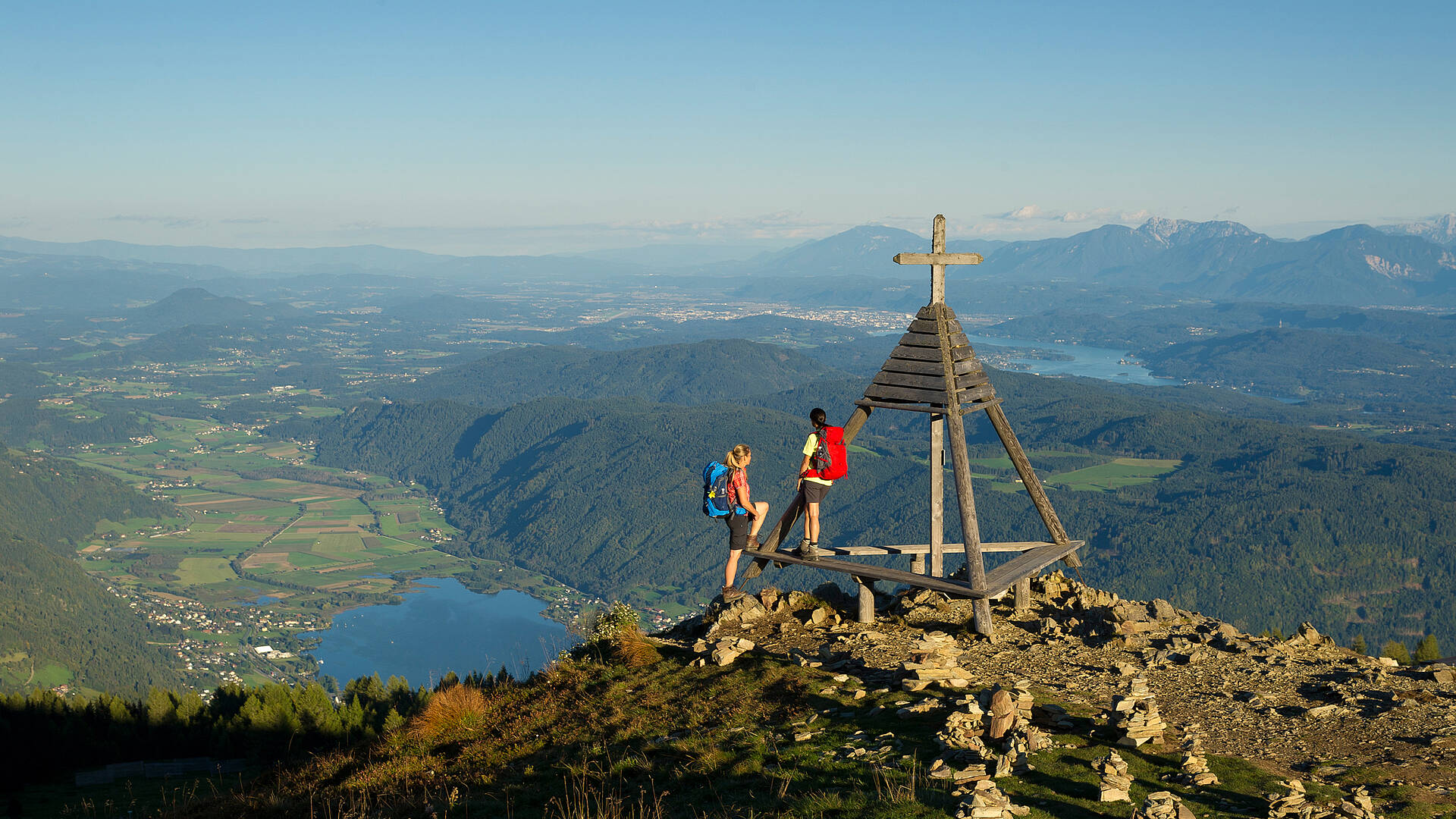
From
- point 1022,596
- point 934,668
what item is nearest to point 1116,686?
point 934,668

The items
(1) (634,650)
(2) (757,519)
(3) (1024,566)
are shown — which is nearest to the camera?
(1) (634,650)

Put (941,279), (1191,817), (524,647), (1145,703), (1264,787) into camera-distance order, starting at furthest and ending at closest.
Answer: (524,647) → (941,279) → (1145,703) → (1264,787) → (1191,817)

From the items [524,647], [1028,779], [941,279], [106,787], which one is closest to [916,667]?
[1028,779]

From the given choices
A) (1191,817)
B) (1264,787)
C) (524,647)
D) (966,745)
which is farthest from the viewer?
(524,647)

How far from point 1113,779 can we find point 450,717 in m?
12.1

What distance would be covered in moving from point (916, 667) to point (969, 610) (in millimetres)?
5652

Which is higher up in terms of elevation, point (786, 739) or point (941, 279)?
point (941, 279)

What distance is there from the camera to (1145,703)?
13.7 metres

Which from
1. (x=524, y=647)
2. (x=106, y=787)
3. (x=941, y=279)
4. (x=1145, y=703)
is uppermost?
(x=941, y=279)

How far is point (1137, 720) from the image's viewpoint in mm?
13086

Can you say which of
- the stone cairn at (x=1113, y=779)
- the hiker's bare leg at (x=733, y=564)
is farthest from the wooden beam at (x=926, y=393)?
the stone cairn at (x=1113, y=779)

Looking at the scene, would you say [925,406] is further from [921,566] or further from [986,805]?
[986,805]

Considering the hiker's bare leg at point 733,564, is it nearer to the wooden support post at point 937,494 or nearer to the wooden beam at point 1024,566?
the wooden support post at point 937,494

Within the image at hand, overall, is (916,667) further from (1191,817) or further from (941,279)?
(941,279)
